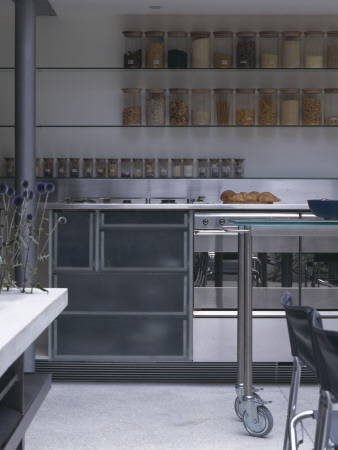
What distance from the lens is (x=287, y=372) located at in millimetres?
4570

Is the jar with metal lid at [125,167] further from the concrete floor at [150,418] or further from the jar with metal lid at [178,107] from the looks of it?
the concrete floor at [150,418]

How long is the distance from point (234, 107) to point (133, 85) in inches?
29.7

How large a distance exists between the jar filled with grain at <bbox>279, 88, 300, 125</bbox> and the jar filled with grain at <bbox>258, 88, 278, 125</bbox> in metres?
0.06

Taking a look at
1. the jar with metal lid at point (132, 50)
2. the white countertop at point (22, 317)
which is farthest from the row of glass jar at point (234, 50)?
the white countertop at point (22, 317)

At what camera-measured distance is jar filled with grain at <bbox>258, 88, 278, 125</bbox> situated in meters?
5.45

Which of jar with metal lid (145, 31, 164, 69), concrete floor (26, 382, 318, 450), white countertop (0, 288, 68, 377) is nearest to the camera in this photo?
white countertop (0, 288, 68, 377)

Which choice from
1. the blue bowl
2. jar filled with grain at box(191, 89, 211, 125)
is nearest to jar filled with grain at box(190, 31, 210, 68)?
jar filled with grain at box(191, 89, 211, 125)

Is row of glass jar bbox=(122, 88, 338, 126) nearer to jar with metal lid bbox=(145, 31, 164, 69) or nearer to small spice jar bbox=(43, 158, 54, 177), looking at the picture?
jar with metal lid bbox=(145, 31, 164, 69)

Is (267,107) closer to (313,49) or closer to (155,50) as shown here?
(313,49)

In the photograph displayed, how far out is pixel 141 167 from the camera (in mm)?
5500

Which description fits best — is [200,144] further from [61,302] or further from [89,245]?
[61,302]

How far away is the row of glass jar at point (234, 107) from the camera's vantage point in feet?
17.8

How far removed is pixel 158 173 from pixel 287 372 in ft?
5.85

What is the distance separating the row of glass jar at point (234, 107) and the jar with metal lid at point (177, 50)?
7.2 inches
